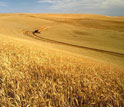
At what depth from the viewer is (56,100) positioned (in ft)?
5.32

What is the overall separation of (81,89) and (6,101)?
3.89ft

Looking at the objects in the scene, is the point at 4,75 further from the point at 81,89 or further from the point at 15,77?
the point at 81,89

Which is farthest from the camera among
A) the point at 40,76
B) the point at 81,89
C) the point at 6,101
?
the point at 40,76

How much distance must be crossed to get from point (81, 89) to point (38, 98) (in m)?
0.75

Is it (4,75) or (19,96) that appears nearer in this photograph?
(19,96)

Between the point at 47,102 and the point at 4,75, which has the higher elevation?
the point at 4,75

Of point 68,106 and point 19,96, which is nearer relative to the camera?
point 68,106

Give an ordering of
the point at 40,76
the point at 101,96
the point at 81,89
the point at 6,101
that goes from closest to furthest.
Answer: the point at 6,101, the point at 101,96, the point at 81,89, the point at 40,76

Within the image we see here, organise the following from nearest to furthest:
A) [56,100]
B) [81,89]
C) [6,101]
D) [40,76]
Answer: [6,101], [56,100], [81,89], [40,76]

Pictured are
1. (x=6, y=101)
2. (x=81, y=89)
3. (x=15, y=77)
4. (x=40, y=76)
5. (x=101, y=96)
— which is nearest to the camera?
(x=6, y=101)

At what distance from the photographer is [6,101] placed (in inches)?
59.8

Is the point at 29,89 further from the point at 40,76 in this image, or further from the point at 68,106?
the point at 68,106

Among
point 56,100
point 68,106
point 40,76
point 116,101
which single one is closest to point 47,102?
point 56,100

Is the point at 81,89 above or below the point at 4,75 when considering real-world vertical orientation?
below
